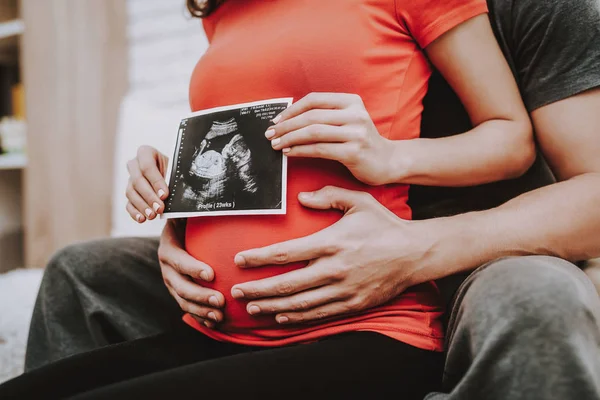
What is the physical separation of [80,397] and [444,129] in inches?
25.8

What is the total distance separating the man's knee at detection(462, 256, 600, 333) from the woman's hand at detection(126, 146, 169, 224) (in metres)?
0.46

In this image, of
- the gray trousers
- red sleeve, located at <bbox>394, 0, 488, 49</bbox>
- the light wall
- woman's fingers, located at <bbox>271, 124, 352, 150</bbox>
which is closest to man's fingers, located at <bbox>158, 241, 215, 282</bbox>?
woman's fingers, located at <bbox>271, 124, 352, 150</bbox>

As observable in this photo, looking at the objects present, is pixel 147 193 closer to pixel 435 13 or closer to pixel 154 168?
pixel 154 168

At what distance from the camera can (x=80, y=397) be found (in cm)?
51

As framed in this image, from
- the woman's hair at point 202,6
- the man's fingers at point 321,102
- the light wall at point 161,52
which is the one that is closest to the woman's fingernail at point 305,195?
the man's fingers at point 321,102

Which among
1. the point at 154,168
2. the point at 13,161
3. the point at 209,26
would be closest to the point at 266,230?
the point at 154,168

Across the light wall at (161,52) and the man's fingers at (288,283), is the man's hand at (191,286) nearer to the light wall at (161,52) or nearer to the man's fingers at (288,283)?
the man's fingers at (288,283)

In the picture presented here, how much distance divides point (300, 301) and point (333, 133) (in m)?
0.21

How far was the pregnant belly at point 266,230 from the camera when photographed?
0.63 metres

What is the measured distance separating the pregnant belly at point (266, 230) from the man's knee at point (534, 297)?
216mm

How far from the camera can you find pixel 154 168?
789mm

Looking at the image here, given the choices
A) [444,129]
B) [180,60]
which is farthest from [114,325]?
[180,60]

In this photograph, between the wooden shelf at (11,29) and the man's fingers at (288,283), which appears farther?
the wooden shelf at (11,29)

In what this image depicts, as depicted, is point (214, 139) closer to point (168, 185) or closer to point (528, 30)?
point (168, 185)
